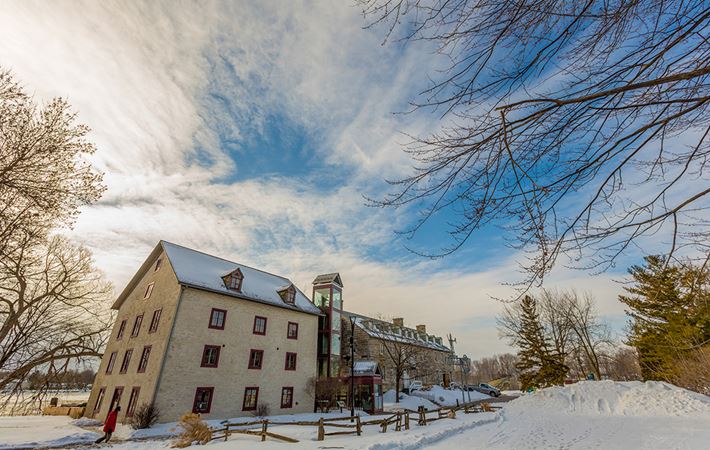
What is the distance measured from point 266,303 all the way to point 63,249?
44.7 feet

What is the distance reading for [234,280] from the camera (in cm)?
2544

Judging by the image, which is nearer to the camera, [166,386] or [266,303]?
[166,386]

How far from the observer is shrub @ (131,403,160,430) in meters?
17.3

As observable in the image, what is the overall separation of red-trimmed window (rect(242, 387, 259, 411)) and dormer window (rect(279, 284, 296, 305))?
785cm

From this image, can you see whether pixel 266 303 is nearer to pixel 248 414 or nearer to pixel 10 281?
pixel 248 414

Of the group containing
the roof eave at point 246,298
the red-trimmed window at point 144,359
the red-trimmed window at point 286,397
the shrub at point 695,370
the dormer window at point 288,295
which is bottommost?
the red-trimmed window at point 286,397

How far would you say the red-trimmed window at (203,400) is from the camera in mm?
20052

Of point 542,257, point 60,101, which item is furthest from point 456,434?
point 60,101

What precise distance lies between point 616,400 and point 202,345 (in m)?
27.4

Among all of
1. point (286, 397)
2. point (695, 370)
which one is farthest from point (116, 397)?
point (695, 370)

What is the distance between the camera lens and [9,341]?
13.5 m

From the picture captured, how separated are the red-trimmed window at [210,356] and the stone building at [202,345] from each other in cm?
7

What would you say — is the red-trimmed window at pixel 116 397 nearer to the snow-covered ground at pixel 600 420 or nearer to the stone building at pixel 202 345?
the stone building at pixel 202 345

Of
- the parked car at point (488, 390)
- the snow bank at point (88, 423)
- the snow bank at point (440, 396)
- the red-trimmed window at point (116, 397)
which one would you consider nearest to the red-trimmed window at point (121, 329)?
the red-trimmed window at point (116, 397)
